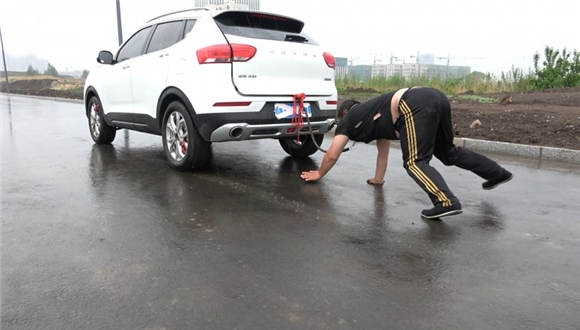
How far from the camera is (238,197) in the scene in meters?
4.82

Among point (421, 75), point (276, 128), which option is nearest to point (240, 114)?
point (276, 128)

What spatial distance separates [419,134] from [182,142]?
2936mm

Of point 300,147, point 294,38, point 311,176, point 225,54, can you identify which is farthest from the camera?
point 300,147

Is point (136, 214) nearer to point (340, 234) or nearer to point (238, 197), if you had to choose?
point (238, 197)

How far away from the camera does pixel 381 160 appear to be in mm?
5461

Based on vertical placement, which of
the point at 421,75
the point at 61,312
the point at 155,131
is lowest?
the point at 61,312

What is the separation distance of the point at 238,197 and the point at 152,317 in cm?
246

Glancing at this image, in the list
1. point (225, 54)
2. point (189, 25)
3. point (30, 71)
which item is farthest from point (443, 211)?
point (30, 71)

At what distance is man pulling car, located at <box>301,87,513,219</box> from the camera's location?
4164mm

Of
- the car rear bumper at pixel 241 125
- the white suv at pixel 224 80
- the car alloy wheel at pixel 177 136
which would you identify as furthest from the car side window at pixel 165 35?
the car rear bumper at pixel 241 125

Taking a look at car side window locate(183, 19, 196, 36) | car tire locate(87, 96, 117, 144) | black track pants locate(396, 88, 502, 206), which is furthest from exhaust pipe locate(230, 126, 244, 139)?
car tire locate(87, 96, 117, 144)

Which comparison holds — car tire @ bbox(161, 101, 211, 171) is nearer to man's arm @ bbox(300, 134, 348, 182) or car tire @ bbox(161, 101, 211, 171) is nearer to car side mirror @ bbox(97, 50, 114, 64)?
man's arm @ bbox(300, 134, 348, 182)

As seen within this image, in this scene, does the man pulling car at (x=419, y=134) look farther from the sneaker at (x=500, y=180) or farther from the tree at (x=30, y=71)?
the tree at (x=30, y=71)

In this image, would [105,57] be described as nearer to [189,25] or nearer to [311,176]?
[189,25]
